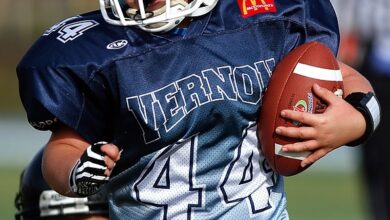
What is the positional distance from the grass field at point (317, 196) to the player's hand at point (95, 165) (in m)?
3.54

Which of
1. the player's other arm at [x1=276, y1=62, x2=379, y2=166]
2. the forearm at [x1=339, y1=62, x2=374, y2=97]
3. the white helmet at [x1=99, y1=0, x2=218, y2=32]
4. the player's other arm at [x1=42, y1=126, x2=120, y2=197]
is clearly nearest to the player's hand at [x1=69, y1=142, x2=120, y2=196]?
the player's other arm at [x1=42, y1=126, x2=120, y2=197]

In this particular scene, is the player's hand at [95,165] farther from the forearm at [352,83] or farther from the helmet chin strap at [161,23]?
the forearm at [352,83]

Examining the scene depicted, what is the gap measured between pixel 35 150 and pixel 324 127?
251 inches

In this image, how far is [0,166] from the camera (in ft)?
26.3

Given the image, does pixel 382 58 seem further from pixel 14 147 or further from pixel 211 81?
pixel 14 147

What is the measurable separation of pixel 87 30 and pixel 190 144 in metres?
0.38

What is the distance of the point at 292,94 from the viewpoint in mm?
A: 2438

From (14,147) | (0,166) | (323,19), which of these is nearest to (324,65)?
(323,19)

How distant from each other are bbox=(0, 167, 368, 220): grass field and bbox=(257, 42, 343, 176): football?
3290mm

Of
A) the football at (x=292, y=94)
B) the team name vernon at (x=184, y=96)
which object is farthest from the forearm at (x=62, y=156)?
the football at (x=292, y=94)

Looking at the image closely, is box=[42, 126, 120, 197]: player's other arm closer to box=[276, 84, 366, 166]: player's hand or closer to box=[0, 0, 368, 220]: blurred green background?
box=[276, 84, 366, 166]: player's hand

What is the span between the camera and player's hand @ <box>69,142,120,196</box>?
2.30 metres

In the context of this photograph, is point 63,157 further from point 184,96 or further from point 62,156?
point 184,96

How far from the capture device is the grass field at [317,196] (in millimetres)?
6113
